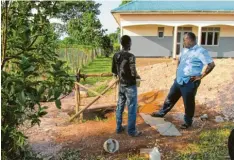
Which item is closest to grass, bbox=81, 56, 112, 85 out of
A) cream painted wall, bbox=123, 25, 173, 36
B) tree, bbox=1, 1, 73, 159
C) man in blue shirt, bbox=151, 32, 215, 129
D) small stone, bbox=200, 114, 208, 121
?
cream painted wall, bbox=123, 25, 173, 36

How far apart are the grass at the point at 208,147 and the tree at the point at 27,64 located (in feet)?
8.90

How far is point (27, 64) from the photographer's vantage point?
190cm

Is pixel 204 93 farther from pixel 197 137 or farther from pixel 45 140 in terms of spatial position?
pixel 45 140

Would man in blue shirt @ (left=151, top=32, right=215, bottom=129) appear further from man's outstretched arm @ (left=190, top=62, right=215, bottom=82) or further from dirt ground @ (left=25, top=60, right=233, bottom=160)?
dirt ground @ (left=25, top=60, right=233, bottom=160)

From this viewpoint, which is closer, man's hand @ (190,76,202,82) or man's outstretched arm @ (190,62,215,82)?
man's outstretched arm @ (190,62,215,82)

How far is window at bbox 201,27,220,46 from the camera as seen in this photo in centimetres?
2133

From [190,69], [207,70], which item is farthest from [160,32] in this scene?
[207,70]

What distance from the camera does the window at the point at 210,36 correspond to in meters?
21.3

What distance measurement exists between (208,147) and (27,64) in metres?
3.69

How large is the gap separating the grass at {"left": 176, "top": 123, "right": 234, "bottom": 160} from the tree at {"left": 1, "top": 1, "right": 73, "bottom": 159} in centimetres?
271

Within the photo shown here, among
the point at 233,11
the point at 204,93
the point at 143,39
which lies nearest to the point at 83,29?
the point at 143,39

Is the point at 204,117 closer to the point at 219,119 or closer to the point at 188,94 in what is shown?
the point at 219,119

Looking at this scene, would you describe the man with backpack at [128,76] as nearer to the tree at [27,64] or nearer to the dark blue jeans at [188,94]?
the dark blue jeans at [188,94]

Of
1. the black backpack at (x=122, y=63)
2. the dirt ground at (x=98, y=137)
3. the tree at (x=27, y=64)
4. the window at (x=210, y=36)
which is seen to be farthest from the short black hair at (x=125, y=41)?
the window at (x=210, y=36)
